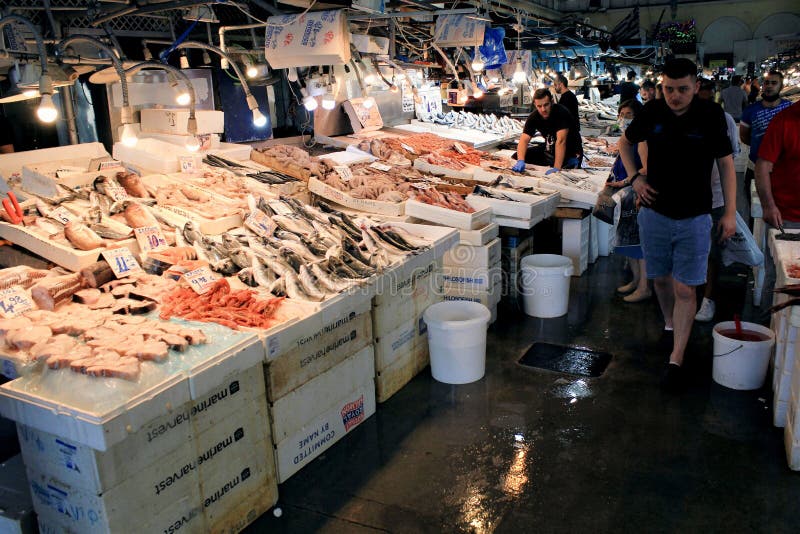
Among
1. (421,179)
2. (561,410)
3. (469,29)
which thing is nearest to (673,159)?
(561,410)

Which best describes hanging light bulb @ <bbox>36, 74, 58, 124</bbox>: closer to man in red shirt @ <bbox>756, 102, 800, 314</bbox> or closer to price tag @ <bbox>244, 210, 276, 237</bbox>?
price tag @ <bbox>244, 210, 276, 237</bbox>

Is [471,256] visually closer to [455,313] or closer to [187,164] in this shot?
[455,313]

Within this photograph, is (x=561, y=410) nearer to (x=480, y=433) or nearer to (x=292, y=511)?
(x=480, y=433)

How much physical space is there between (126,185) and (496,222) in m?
3.31

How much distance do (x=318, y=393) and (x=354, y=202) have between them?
2545mm

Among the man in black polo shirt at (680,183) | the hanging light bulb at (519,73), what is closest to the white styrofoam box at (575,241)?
the man in black polo shirt at (680,183)

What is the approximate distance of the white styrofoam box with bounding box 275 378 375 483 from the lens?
3.90 m

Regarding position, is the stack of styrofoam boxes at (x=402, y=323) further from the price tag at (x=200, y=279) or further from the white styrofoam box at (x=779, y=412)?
the white styrofoam box at (x=779, y=412)

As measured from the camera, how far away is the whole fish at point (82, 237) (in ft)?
14.0

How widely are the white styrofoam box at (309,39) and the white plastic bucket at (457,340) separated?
2.50 m

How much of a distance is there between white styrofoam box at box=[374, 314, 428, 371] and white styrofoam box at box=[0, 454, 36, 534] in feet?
7.46

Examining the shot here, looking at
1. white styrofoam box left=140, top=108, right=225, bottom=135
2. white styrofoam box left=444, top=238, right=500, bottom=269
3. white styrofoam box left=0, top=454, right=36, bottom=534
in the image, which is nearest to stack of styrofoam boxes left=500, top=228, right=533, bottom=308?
white styrofoam box left=444, top=238, right=500, bottom=269

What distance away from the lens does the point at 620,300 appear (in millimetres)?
6926

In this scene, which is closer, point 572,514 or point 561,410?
point 572,514
